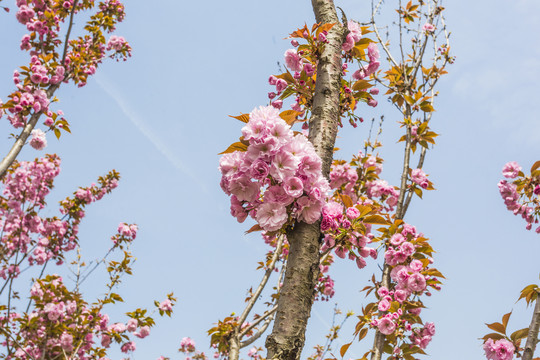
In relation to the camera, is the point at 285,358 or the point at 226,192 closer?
the point at 285,358

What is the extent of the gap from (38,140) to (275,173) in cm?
541

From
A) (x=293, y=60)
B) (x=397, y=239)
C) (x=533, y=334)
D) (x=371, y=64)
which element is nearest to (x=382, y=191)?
(x=397, y=239)

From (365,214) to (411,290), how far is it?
4.87ft

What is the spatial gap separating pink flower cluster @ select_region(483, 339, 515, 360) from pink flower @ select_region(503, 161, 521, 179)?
2.40 meters

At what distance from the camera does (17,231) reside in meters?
6.33

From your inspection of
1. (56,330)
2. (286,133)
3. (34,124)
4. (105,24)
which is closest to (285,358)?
(286,133)

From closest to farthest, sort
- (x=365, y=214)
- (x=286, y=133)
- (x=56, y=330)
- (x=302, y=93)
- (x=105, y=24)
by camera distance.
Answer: (x=286, y=133)
(x=365, y=214)
(x=302, y=93)
(x=56, y=330)
(x=105, y=24)

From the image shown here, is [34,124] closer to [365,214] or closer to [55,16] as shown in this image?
[55,16]

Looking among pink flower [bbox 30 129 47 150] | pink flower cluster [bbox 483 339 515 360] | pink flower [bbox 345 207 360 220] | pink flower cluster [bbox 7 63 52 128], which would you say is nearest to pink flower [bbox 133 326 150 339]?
pink flower [bbox 30 129 47 150]

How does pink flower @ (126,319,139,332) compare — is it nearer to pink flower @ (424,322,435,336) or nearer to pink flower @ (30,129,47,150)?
pink flower @ (30,129,47,150)

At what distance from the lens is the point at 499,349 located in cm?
205

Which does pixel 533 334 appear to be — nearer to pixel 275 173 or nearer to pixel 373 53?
pixel 275 173

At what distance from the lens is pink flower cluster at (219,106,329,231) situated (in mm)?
1366

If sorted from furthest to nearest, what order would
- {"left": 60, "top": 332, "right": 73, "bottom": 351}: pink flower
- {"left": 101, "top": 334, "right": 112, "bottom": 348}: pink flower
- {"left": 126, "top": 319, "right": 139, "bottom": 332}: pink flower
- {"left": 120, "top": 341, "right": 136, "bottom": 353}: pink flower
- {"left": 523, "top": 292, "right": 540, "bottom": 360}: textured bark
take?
{"left": 120, "top": 341, "right": 136, "bottom": 353}: pink flower < {"left": 101, "top": 334, "right": 112, "bottom": 348}: pink flower < {"left": 126, "top": 319, "right": 139, "bottom": 332}: pink flower < {"left": 60, "top": 332, "right": 73, "bottom": 351}: pink flower < {"left": 523, "top": 292, "right": 540, "bottom": 360}: textured bark
